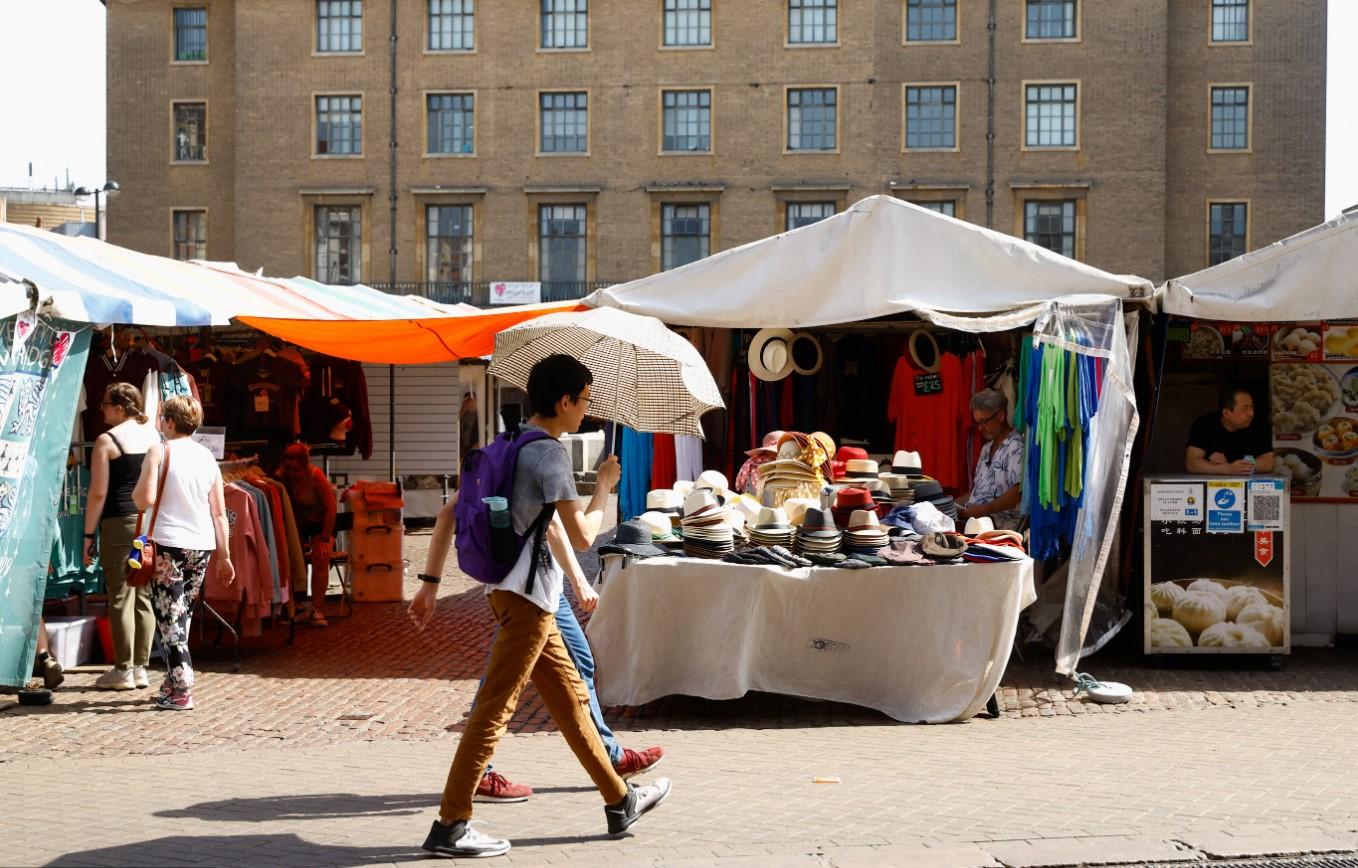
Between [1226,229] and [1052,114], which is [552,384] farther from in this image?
[1226,229]

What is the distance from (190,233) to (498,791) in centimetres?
4291

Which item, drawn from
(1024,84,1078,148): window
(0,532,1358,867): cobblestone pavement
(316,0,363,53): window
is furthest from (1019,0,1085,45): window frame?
(0,532,1358,867): cobblestone pavement

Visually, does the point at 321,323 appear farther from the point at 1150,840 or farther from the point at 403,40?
the point at 403,40

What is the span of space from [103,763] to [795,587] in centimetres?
352

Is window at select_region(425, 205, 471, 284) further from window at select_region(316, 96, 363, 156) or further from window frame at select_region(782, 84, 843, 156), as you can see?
window frame at select_region(782, 84, 843, 156)

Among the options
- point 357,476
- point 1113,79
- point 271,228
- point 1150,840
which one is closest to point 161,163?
point 271,228

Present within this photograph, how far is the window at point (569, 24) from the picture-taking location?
43688 millimetres

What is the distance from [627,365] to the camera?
25.5 feet

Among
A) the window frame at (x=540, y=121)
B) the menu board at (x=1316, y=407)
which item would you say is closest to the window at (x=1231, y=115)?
the window frame at (x=540, y=121)

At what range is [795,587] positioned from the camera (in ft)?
26.0

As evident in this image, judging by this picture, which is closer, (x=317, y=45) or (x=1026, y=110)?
(x=1026, y=110)

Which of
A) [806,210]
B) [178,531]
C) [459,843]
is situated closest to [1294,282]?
[459,843]

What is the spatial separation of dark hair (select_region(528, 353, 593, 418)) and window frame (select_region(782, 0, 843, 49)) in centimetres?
3951

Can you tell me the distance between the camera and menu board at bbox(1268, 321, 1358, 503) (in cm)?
1006
